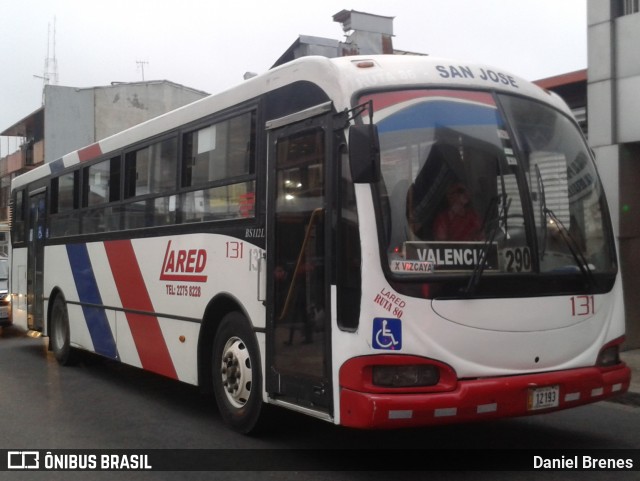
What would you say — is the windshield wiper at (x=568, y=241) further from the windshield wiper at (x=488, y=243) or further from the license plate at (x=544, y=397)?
the license plate at (x=544, y=397)

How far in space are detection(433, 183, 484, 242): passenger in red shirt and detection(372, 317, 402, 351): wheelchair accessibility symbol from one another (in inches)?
25.5

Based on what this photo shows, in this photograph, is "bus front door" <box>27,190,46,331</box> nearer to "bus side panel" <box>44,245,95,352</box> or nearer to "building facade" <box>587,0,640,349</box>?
"bus side panel" <box>44,245,95,352</box>

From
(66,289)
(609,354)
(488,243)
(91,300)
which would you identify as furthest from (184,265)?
(66,289)

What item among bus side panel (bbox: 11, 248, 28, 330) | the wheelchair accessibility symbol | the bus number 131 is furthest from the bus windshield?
bus side panel (bbox: 11, 248, 28, 330)

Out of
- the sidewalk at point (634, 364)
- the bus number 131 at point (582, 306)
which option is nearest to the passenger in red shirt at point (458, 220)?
the bus number 131 at point (582, 306)

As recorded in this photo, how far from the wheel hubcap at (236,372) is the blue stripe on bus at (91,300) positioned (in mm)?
3051

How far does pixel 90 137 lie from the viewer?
43500 millimetres

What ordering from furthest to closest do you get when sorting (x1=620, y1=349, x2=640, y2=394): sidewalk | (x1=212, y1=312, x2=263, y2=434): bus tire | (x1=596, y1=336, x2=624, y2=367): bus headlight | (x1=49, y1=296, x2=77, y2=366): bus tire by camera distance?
(x1=49, y1=296, x2=77, y2=366): bus tire → (x1=620, y1=349, x2=640, y2=394): sidewalk → (x1=212, y1=312, x2=263, y2=434): bus tire → (x1=596, y1=336, x2=624, y2=367): bus headlight

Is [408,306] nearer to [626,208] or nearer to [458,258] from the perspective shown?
[458,258]

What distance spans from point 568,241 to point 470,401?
1.47 m

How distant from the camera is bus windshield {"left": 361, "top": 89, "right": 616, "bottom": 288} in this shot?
529cm

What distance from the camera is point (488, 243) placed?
538 centimetres

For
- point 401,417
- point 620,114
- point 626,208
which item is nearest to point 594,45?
point 620,114

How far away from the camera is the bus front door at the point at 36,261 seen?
12.6 meters
